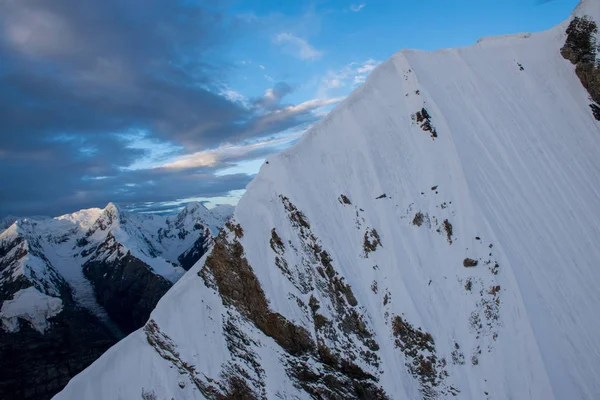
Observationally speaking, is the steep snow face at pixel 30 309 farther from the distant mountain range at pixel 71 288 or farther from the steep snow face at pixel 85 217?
the steep snow face at pixel 85 217

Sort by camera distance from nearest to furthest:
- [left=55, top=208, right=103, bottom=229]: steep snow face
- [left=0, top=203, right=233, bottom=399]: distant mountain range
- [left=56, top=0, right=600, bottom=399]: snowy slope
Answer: [left=56, top=0, right=600, bottom=399]: snowy slope < [left=0, top=203, right=233, bottom=399]: distant mountain range < [left=55, top=208, right=103, bottom=229]: steep snow face

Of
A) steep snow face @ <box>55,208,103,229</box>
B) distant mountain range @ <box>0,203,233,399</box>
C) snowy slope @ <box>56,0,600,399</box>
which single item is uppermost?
steep snow face @ <box>55,208,103,229</box>

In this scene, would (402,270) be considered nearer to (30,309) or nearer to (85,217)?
(30,309)

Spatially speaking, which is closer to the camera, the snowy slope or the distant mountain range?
the snowy slope

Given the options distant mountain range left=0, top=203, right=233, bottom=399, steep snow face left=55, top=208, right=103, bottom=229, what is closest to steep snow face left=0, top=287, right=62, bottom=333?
distant mountain range left=0, top=203, right=233, bottom=399

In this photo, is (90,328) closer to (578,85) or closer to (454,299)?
(454,299)

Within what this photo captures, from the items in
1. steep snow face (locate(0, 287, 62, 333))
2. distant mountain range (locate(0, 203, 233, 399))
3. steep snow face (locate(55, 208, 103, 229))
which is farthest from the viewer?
steep snow face (locate(55, 208, 103, 229))

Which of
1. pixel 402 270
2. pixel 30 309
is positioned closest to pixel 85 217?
pixel 30 309

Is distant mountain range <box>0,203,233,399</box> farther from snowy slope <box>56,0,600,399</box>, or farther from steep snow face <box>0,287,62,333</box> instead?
snowy slope <box>56,0,600,399</box>
